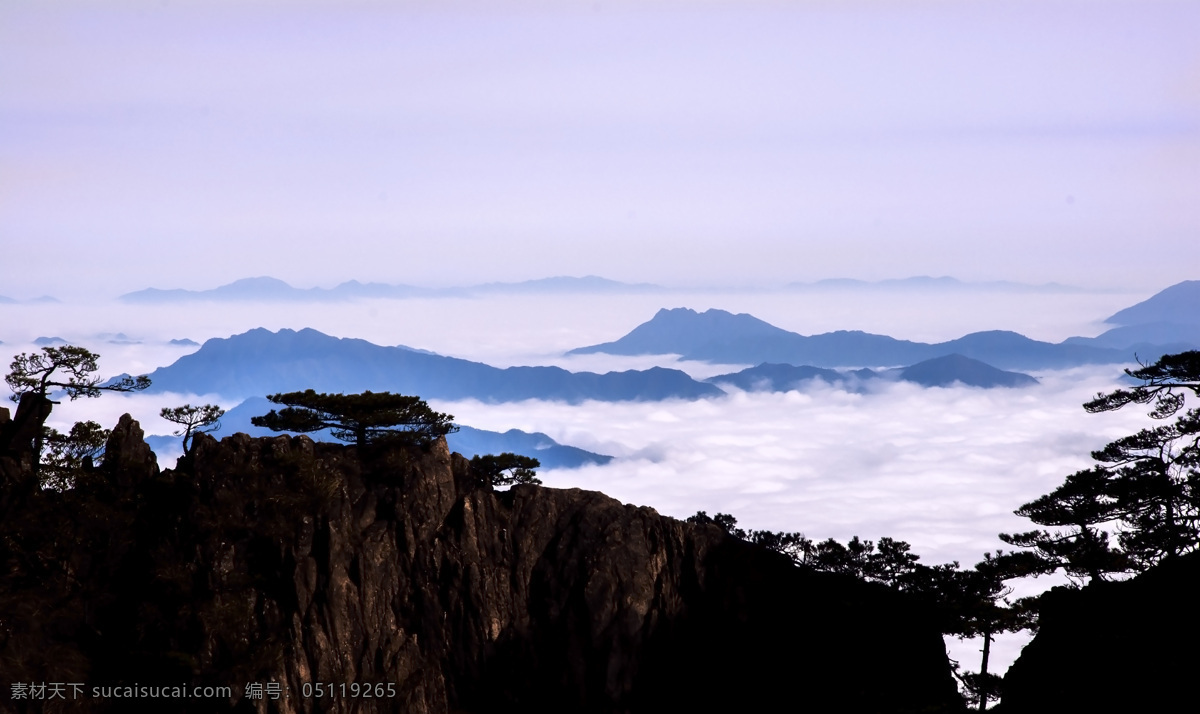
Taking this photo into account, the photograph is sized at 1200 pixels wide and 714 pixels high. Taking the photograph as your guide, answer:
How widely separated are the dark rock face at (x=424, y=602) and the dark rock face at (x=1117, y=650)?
26.3ft

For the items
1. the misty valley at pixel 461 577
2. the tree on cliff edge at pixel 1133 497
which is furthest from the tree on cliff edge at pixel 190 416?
the tree on cliff edge at pixel 1133 497

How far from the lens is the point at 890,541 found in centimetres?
5569

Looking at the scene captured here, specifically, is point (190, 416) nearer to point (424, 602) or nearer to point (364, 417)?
point (364, 417)

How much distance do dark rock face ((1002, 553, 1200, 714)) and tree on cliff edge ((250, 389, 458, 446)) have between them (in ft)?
106

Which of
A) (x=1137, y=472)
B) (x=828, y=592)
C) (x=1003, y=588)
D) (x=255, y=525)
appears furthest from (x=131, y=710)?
(x=1137, y=472)

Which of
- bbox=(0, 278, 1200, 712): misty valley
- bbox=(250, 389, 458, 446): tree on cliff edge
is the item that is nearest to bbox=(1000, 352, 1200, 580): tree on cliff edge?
bbox=(0, 278, 1200, 712): misty valley

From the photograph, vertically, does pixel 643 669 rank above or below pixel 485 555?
below

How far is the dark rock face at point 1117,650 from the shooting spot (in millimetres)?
35688

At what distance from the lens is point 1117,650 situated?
38.3 meters

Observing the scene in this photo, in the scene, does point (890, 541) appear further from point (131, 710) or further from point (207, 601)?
point (131, 710)

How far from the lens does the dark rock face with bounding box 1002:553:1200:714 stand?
117 feet

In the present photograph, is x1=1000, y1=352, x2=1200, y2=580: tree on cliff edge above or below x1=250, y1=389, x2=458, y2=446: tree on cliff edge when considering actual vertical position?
below

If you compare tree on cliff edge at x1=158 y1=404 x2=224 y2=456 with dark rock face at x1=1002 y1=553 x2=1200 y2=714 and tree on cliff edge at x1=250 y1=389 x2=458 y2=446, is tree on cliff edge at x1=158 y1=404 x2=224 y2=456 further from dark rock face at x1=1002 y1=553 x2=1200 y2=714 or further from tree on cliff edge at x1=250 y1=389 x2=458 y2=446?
dark rock face at x1=1002 y1=553 x2=1200 y2=714

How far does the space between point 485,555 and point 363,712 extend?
1044 cm
